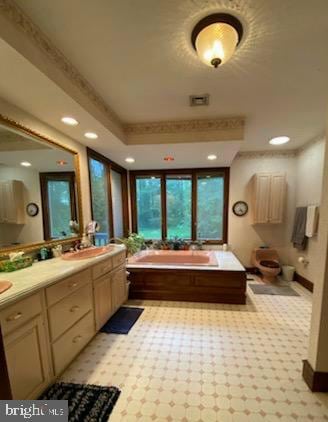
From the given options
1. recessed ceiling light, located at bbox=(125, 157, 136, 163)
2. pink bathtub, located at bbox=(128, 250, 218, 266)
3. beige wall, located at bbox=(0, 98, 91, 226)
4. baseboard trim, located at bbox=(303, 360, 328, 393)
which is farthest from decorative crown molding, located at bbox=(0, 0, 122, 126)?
baseboard trim, located at bbox=(303, 360, 328, 393)

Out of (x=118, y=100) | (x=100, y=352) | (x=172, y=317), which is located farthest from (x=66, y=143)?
(x=172, y=317)

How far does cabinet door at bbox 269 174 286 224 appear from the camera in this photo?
12.3 feet

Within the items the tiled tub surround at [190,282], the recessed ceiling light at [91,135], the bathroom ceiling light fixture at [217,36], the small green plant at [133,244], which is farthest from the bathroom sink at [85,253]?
the bathroom ceiling light fixture at [217,36]

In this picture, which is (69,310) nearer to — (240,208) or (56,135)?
(56,135)

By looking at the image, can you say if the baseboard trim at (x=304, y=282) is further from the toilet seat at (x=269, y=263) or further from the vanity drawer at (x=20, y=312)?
the vanity drawer at (x=20, y=312)

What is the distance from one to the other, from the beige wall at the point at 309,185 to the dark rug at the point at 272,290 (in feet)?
1.33

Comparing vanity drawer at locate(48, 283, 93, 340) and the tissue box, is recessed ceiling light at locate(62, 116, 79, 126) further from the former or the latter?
vanity drawer at locate(48, 283, 93, 340)

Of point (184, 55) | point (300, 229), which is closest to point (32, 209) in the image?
point (184, 55)

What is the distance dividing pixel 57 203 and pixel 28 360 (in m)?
1.53

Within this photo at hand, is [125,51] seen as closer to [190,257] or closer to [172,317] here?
[172,317]

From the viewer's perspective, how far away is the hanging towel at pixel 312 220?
119 inches

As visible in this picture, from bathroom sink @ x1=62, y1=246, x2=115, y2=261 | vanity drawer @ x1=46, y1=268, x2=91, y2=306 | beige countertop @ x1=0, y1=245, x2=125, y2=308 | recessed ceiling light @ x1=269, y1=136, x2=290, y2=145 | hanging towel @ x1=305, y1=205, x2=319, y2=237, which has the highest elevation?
recessed ceiling light @ x1=269, y1=136, x2=290, y2=145

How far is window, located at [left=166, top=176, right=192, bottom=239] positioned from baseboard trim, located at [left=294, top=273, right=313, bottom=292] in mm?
2194

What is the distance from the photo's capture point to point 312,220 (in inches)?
121
